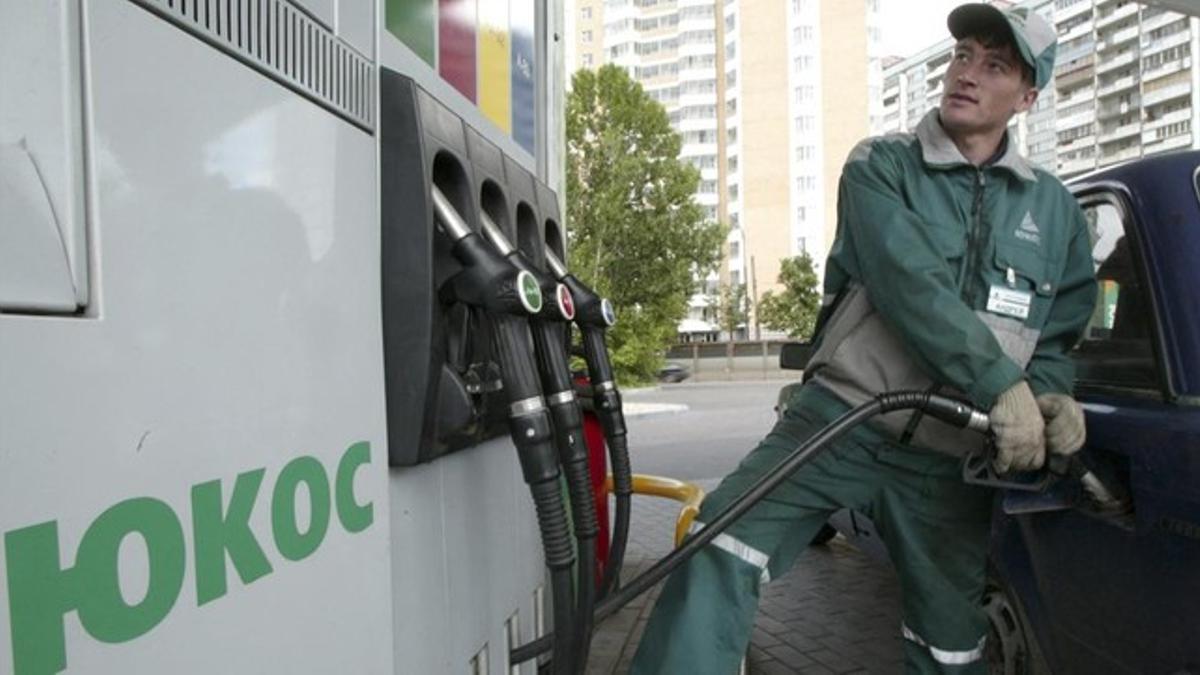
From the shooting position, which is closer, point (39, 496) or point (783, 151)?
point (39, 496)

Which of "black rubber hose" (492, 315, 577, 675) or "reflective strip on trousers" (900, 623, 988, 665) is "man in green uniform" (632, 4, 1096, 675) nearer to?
"reflective strip on trousers" (900, 623, 988, 665)

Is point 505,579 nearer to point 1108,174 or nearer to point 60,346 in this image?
point 60,346

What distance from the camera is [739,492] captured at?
2293 millimetres

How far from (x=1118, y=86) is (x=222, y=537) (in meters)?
94.2

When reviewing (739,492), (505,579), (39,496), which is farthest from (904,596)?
(39,496)

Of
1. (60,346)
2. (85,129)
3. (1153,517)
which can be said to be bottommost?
(1153,517)

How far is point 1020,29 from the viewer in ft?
7.47

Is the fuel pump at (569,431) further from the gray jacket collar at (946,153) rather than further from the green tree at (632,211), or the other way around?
the green tree at (632,211)

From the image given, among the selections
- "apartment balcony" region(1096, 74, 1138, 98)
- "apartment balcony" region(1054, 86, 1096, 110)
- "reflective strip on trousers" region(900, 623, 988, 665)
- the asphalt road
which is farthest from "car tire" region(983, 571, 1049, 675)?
"apartment balcony" region(1054, 86, 1096, 110)

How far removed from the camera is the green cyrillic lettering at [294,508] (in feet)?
3.76

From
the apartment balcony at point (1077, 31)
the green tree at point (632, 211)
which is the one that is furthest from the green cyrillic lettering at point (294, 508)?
the apartment balcony at point (1077, 31)

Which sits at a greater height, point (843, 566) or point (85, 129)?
point (85, 129)

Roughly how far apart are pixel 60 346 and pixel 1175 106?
288 ft

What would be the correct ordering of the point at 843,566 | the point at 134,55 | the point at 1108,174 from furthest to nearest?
the point at 843,566
the point at 1108,174
the point at 134,55
